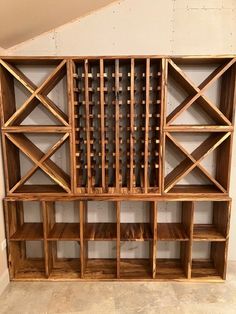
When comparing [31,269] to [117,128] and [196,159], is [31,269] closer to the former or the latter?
[117,128]

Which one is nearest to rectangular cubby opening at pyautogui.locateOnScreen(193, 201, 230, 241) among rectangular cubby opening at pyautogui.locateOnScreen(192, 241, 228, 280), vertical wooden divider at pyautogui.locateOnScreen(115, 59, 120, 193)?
rectangular cubby opening at pyautogui.locateOnScreen(192, 241, 228, 280)

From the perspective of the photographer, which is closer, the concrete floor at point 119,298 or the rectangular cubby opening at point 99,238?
the concrete floor at point 119,298

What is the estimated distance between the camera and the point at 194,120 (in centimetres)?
217

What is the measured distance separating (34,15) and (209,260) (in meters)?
2.48

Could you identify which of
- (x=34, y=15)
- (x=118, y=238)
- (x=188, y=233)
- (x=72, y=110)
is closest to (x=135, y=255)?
(x=118, y=238)

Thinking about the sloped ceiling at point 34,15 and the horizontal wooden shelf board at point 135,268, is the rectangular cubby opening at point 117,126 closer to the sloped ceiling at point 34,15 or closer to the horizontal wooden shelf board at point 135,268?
the sloped ceiling at point 34,15

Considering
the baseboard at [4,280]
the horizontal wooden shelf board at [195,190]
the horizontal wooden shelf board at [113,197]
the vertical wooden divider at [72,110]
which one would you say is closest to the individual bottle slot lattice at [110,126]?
the horizontal wooden shelf board at [113,197]

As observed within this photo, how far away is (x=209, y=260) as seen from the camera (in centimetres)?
238

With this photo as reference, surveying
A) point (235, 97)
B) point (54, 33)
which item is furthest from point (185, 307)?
point (54, 33)

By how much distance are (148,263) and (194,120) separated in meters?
1.36

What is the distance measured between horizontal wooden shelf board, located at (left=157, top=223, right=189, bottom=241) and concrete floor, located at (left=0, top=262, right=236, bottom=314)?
15.3 inches

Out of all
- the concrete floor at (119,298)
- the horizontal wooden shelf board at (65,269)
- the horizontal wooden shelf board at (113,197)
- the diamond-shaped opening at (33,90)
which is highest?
the diamond-shaped opening at (33,90)

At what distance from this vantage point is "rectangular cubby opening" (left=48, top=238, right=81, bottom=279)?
2166mm

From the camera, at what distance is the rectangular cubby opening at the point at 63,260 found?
217cm
